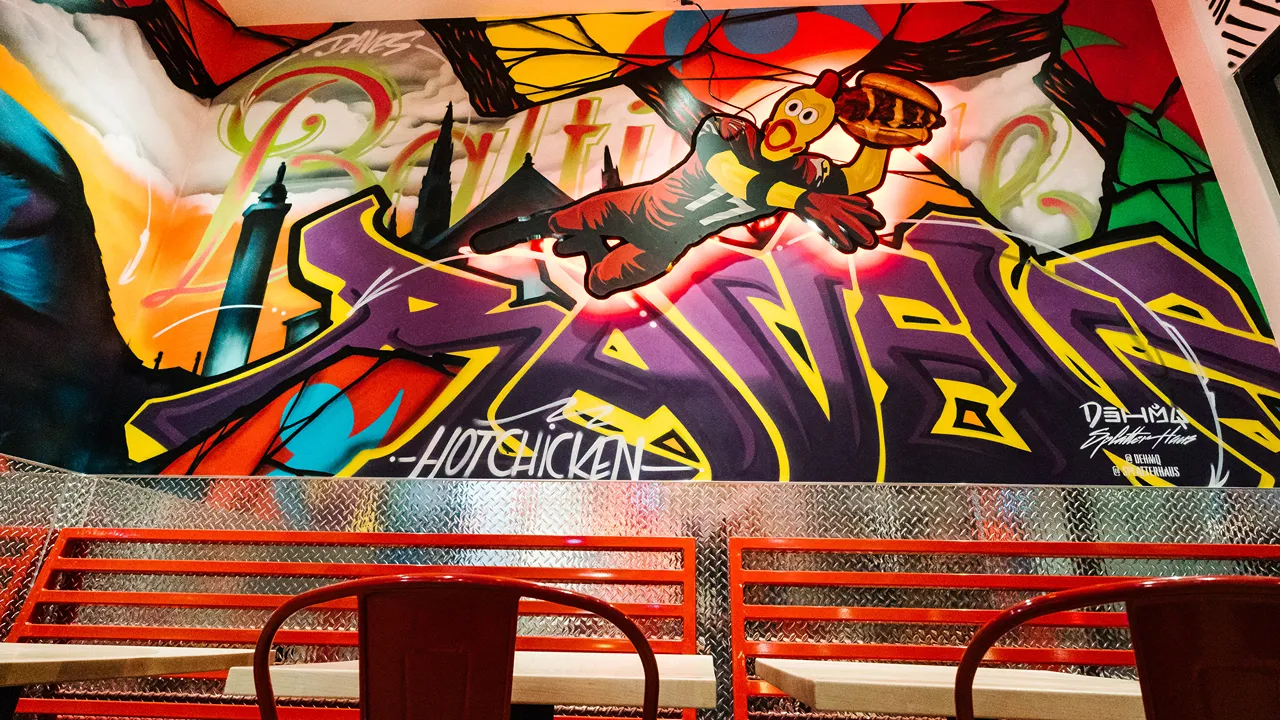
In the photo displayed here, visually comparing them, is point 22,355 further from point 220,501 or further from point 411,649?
point 411,649

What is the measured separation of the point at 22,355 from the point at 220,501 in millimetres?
879

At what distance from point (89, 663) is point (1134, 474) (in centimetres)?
315

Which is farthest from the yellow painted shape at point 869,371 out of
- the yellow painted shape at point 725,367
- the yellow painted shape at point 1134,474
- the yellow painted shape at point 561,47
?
the yellow painted shape at point 561,47

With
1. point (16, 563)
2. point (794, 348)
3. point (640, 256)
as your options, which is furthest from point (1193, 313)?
point (16, 563)

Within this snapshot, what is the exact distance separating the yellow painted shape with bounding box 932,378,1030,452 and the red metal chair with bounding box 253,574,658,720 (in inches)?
87.1

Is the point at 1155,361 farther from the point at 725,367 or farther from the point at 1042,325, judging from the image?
the point at 725,367

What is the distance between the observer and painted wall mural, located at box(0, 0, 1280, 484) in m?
2.87

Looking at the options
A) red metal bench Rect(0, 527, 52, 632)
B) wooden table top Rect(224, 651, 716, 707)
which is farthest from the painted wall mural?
wooden table top Rect(224, 651, 716, 707)

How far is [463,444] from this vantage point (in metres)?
2.96

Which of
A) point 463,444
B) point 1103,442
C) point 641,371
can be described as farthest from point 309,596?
point 1103,442

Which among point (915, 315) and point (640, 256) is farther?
point (640, 256)

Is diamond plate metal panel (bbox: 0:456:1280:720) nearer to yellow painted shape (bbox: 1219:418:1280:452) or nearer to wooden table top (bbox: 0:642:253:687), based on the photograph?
yellow painted shape (bbox: 1219:418:1280:452)

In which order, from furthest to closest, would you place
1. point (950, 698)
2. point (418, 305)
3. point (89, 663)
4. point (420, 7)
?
point (420, 7)
point (418, 305)
point (89, 663)
point (950, 698)

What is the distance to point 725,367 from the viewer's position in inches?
120
